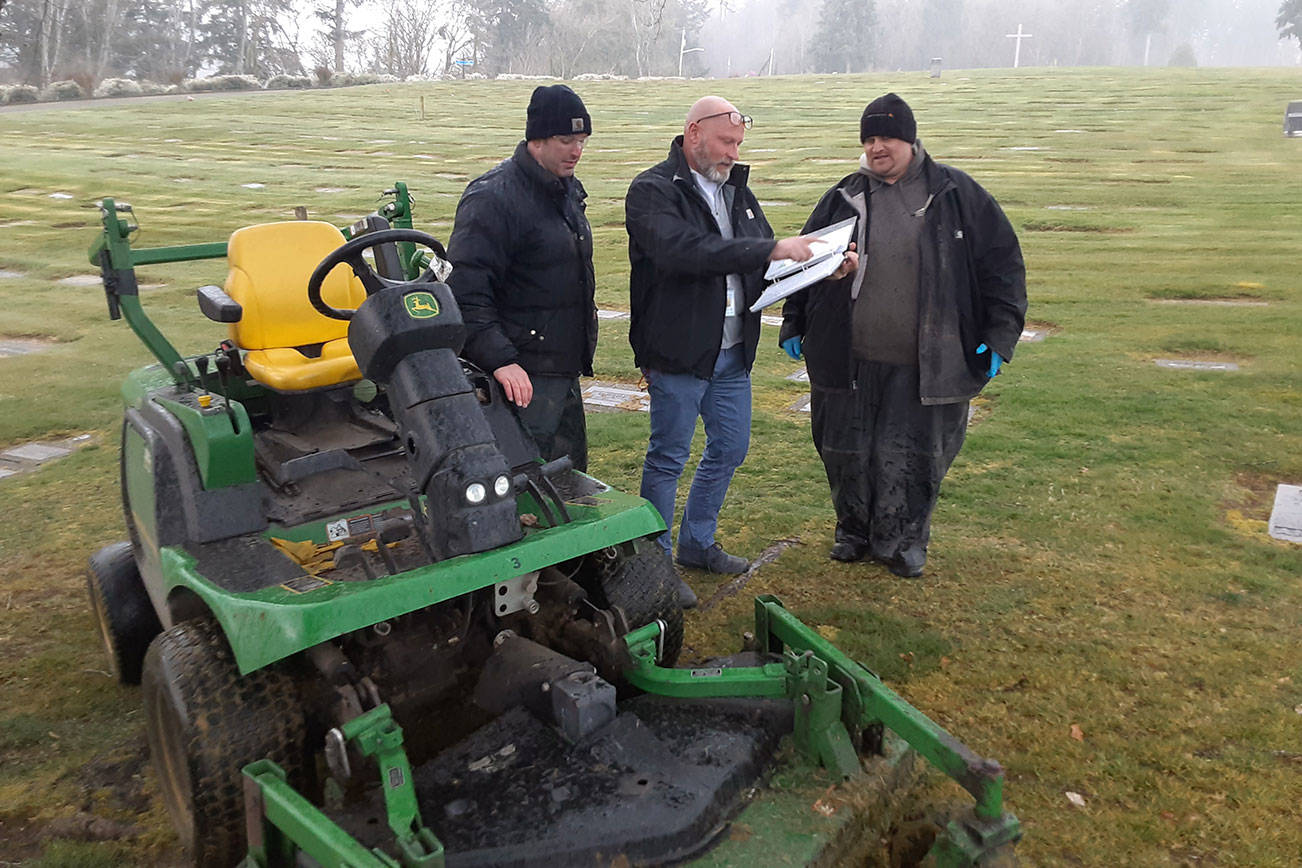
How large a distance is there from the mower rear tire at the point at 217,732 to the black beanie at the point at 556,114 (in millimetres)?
1964

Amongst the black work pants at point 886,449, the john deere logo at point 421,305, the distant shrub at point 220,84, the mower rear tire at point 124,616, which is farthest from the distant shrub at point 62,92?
the john deere logo at point 421,305

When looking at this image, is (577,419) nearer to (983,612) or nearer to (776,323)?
(983,612)

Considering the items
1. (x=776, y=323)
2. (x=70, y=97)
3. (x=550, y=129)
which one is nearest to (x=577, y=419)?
(x=550, y=129)

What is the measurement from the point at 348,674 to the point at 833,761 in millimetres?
1244

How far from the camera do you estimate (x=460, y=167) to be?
23016mm

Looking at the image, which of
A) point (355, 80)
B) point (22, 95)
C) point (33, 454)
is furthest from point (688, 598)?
point (355, 80)

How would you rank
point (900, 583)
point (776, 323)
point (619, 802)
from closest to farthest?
point (619, 802)
point (900, 583)
point (776, 323)

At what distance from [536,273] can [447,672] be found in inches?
57.5

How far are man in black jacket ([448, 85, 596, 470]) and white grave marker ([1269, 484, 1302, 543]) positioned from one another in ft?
10.8

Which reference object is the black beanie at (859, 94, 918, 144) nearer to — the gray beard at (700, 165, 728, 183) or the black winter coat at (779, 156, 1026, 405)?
the black winter coat at (779, 156, 1026, 405)

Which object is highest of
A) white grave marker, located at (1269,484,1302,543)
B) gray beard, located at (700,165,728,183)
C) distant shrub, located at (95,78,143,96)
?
distant shrub, located at (95,78,143,96)

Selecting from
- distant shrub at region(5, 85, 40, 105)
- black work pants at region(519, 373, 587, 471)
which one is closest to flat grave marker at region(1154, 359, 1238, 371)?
black work pants at region(519, 373, 587, 471)

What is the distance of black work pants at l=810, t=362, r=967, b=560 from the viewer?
4352 millimetres

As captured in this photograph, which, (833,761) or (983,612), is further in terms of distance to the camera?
(983,612)
